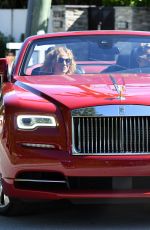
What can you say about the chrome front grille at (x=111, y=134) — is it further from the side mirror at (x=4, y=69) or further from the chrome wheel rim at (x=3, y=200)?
the side mirror at (x=4, y=69)

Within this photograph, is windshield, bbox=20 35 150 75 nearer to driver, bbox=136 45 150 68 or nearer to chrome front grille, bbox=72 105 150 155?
driver, bbox=136 45 150 68

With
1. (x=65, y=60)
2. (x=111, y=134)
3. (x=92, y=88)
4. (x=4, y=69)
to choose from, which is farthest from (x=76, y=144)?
(x=4, y=69)

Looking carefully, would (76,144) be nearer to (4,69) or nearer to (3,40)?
(4,69)

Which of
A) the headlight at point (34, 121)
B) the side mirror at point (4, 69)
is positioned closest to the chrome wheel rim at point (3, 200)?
the headlight at point (34, 121)

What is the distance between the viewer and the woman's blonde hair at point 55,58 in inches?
262

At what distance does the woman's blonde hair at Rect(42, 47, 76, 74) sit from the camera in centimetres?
665

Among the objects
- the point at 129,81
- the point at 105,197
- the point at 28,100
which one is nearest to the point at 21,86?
the point at 28,100

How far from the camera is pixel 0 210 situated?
5.92 metres

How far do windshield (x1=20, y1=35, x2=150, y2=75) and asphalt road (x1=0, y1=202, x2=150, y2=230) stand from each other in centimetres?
131

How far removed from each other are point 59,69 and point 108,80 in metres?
0.81

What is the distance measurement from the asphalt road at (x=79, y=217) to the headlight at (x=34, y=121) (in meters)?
0.87

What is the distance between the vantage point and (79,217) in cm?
588

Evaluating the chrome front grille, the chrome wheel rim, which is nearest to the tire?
the chrome wheel rim

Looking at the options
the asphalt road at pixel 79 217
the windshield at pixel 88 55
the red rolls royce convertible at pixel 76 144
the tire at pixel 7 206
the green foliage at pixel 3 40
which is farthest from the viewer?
the green foliage at pixel 3 40
